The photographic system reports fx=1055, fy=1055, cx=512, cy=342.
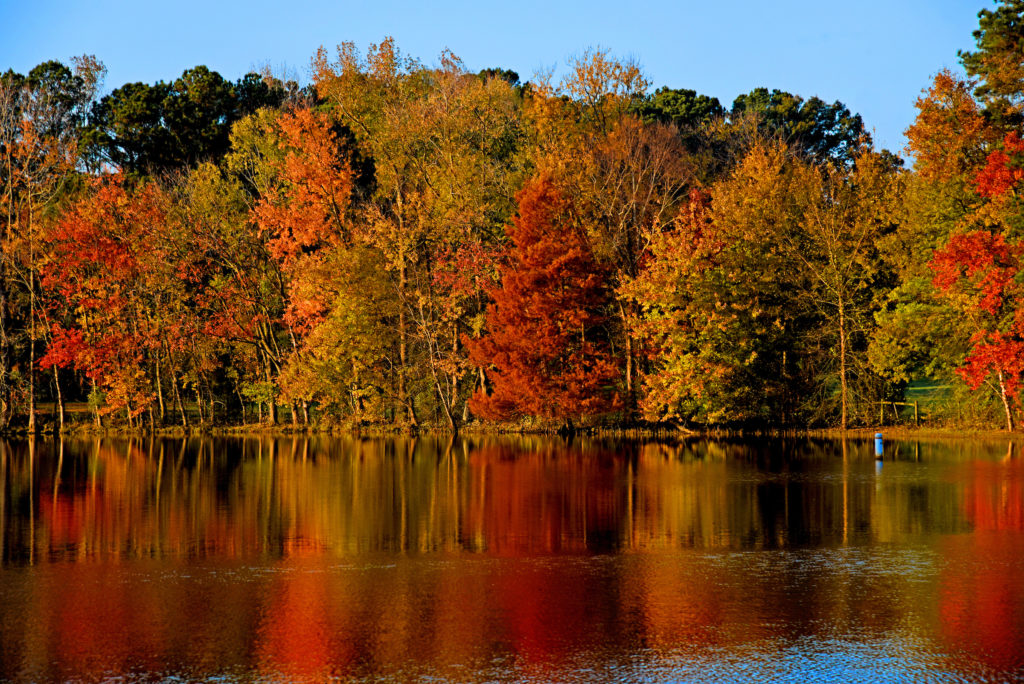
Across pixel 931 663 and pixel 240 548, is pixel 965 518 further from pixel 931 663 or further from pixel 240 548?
pixel 240 548

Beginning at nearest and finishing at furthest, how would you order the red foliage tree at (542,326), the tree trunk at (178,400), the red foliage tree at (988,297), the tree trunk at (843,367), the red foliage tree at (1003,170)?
the red foliage tree at (988,297) < the red foliage tree at (1003,170) < the red foliage tree at (542,326) < the tree trunk at (843,367) < the tree trunk at (178,400)

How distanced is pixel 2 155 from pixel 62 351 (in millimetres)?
11670

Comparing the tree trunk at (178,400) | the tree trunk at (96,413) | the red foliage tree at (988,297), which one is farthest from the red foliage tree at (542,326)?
the tree trunk at (96,413)

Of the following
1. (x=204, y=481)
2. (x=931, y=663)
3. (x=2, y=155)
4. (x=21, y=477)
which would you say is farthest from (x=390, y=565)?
(x=2, y=155)

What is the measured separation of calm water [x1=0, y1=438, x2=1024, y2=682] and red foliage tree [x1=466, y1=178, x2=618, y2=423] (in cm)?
1486

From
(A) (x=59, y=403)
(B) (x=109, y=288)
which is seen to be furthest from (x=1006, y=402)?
(A) (x=59, y=403)

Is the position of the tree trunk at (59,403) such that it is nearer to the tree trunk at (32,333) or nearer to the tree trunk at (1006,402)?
the tree trunk at (32,333)

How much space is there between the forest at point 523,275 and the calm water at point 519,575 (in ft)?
50.3

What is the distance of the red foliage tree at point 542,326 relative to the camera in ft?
159

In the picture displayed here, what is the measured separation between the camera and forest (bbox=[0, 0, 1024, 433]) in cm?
4744

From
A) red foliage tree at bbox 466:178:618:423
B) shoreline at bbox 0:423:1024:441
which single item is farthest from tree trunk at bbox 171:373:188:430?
red foliage tree at bbox 466:178:618:423

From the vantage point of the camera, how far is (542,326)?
48.9m

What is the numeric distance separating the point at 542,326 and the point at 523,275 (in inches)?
99.4

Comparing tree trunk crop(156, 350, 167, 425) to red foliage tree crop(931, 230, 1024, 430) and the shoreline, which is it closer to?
the shoreline
